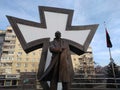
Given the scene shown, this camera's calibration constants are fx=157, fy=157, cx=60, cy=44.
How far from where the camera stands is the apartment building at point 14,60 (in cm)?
4250

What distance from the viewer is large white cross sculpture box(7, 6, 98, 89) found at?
639 centimetres

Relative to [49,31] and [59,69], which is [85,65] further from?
[59,69]

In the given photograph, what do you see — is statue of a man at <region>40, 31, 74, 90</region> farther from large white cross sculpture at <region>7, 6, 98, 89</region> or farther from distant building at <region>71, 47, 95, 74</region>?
distant building at <region>71, 47, 95, 74</region>

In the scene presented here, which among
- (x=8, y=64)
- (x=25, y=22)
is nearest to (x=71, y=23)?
(x=25, y=22)

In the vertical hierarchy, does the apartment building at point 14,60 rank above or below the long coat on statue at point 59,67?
above

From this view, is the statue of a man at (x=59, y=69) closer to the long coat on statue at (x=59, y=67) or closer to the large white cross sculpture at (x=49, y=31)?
the long coat on statue at (x=59, y=67)

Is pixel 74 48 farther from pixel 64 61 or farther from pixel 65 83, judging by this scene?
pixel 65 83

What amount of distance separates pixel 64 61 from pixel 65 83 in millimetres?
689

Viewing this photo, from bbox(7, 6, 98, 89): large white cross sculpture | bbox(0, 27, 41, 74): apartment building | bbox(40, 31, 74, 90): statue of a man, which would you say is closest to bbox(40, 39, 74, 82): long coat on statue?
bbox(40, 31, 74, 90): statue of a man

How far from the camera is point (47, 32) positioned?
6.64 metres

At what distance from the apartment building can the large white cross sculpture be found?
36484 mm

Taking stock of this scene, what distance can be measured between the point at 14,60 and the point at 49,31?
1521 inches

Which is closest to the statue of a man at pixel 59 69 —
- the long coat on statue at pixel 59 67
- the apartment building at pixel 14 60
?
the long coat on statue at pixel 59 67

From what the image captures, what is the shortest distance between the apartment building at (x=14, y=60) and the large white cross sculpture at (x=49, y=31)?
120 feet
